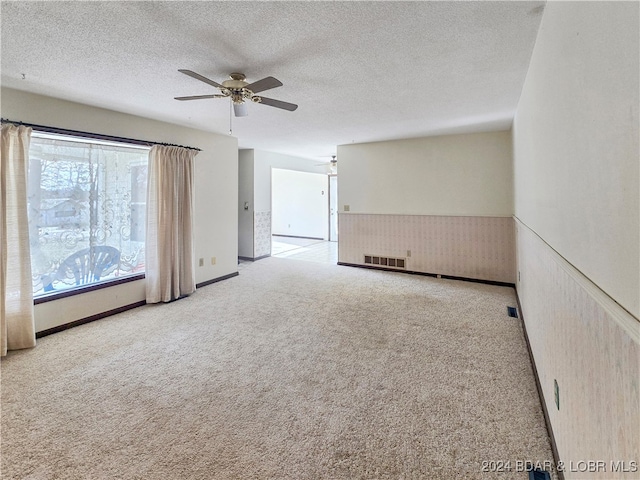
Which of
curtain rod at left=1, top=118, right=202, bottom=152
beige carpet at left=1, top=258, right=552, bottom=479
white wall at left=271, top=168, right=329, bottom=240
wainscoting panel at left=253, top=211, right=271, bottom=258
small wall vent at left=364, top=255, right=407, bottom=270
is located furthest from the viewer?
white wall at left=271, top=168, right=329, bottom=240

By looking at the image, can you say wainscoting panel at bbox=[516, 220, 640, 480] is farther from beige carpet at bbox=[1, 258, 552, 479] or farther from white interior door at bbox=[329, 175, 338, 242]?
white interior door at bbox=[329, 175, 338, 242]

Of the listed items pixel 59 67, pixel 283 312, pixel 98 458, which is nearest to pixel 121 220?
pixel 59 67

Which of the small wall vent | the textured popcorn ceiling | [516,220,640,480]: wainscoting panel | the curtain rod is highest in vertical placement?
the textured popcorn ceiling

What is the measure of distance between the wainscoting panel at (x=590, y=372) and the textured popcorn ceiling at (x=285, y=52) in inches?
57.8

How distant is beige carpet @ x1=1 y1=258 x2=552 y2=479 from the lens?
1504mm

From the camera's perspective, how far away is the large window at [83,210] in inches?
116

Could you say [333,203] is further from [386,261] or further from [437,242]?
[437,242]

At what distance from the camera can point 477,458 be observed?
4.92 ft

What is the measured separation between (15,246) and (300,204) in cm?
770

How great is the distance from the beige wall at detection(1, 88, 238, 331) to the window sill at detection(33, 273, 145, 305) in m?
0.05

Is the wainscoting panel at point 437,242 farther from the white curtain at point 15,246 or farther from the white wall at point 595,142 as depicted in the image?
the white curtain at point 15,246

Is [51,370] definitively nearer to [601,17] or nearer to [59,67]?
[59,67]

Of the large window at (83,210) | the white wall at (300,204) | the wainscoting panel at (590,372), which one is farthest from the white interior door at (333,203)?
the wainscoting panel at (590,372)

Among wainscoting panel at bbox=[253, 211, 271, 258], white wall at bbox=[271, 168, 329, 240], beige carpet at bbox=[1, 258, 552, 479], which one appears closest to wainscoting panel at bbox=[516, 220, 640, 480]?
beige carpet at bbox=[1, 258, 552, 479]
